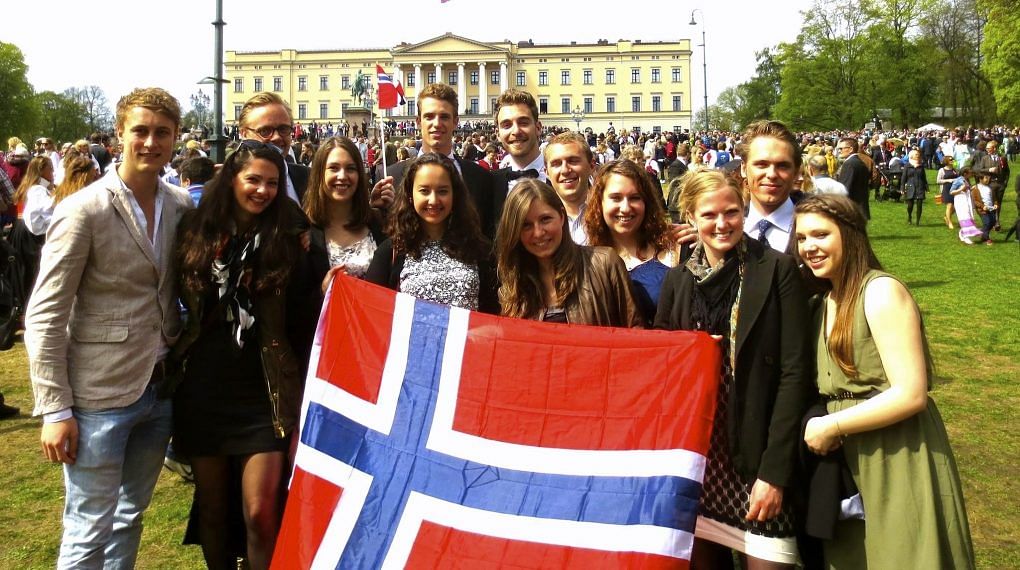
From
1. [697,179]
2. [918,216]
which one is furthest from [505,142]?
[918,216]

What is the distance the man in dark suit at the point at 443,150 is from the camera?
171 inches

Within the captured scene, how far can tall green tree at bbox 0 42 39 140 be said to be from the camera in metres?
61.2

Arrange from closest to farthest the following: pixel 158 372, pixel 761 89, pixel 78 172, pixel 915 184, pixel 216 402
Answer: pixel 158 372
pixel 216 402
pixel 78 172
pixel 915 184
pixel 761 89

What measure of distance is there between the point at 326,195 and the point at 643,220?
4.74 ft

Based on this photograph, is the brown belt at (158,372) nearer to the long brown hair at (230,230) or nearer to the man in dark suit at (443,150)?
the long brown hair at (230,230)

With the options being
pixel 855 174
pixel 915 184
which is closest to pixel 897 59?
pixel 915 184

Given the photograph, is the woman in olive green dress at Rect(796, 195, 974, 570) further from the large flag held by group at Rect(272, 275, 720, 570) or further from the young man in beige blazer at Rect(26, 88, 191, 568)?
the young man in beige blazer at Rect(26, 88, 191, 568)

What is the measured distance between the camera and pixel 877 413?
2605 millimetres

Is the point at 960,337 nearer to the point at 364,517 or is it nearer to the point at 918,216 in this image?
the point at 364,517

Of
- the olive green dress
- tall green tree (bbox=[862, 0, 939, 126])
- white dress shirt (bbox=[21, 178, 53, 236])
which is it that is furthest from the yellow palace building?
the olive green dress

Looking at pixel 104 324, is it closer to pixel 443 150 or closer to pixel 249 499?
pixel 249 499

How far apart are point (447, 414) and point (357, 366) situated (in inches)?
17.4

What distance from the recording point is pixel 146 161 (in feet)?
9.73

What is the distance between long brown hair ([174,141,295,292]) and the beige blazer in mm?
99
